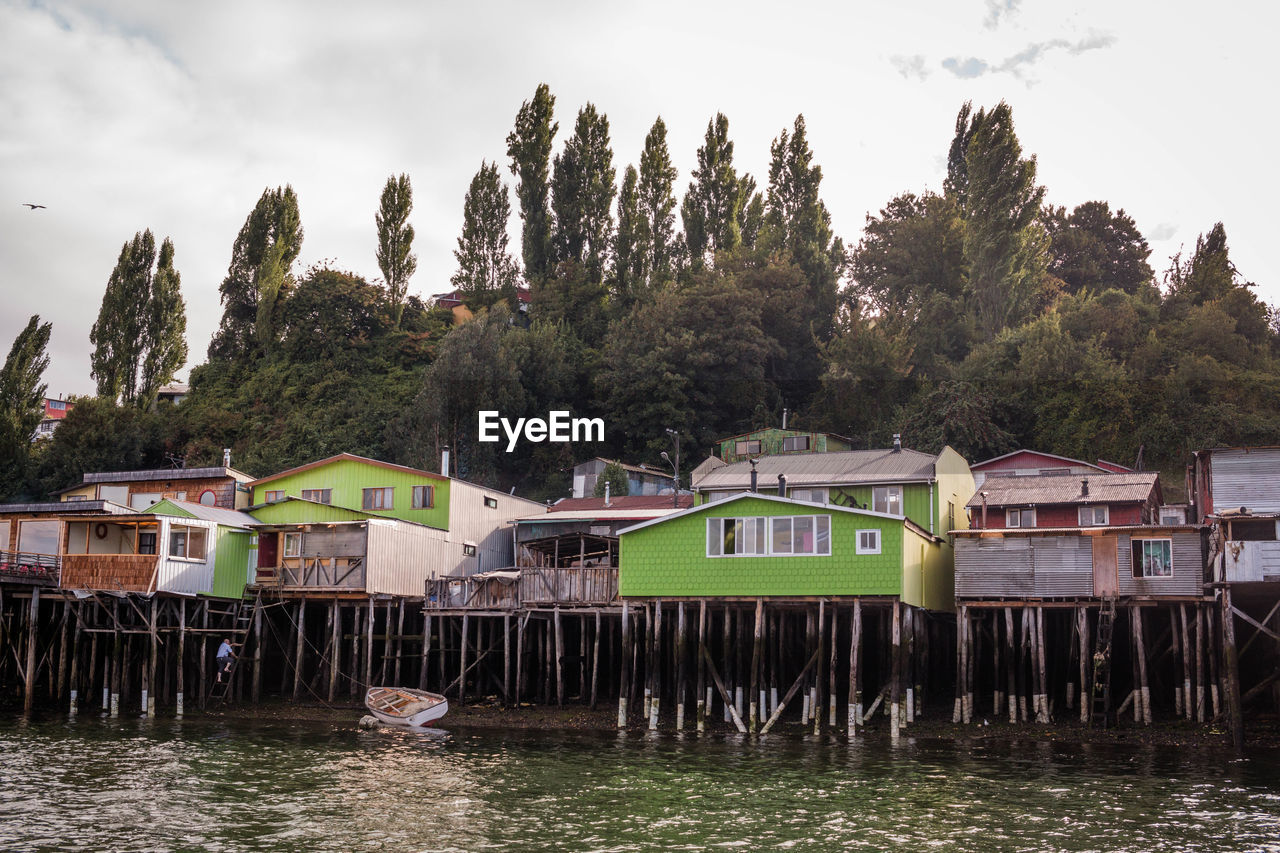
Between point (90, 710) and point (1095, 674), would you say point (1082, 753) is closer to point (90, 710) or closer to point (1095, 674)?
point (1095, 674)

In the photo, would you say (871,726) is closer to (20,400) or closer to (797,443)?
(797,443)

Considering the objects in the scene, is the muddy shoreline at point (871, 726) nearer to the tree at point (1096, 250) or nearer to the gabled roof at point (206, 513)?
the gabled roof at point (206, 513)

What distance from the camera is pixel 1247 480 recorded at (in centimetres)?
3625

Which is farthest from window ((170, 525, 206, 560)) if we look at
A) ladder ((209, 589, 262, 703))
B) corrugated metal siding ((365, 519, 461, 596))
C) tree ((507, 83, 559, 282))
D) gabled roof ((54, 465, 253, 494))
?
tree ((507, 83, 559, 282))

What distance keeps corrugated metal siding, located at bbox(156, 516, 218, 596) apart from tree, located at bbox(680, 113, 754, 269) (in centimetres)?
4936

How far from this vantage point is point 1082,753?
108 feet

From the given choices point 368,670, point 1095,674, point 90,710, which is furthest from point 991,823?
point 90,710

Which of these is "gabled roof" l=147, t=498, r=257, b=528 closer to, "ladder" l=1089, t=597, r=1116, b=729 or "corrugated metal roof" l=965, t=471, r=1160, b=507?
"corrugated metal roof" l=965, t=471, r=1160, b=507

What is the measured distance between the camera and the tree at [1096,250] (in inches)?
3593

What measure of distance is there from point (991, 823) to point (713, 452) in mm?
48623

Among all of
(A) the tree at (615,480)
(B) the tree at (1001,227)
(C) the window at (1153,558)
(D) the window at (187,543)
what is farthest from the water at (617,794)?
(B) the tree at (1001,227)

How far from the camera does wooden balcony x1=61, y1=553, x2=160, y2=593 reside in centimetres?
4469

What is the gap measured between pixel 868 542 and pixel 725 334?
3839 cm

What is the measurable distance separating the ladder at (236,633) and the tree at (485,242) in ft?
150
